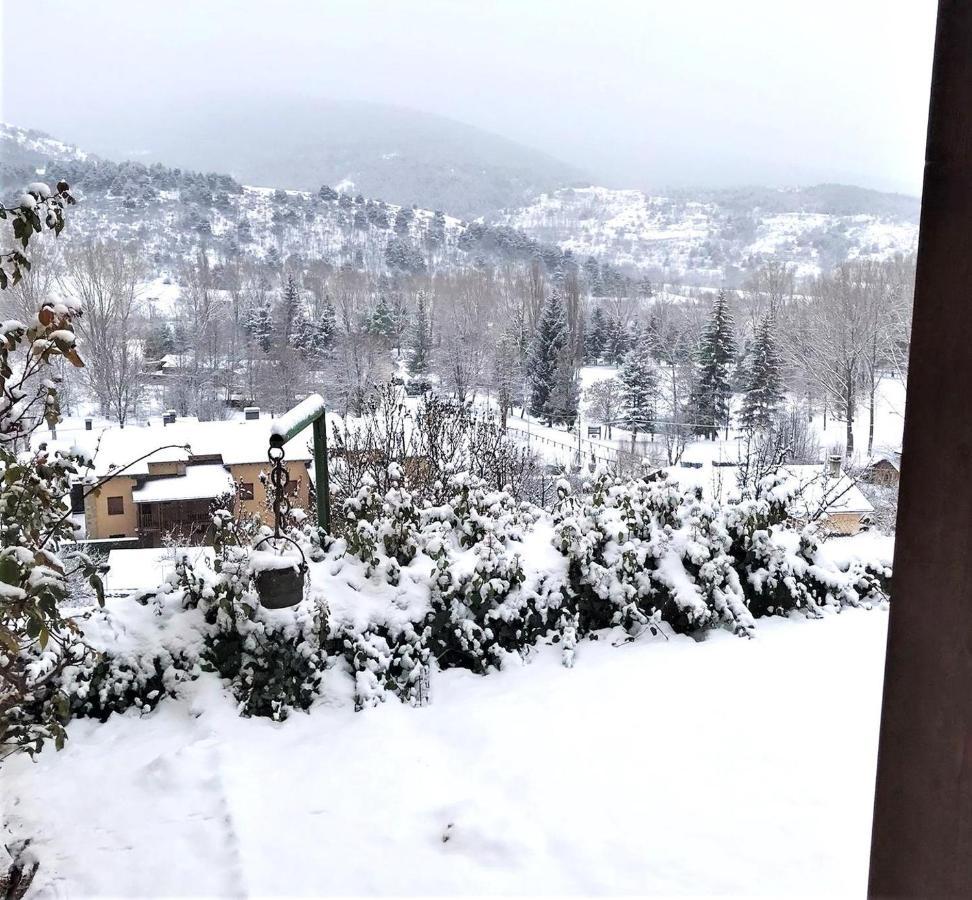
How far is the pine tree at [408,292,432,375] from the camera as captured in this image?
2433cm

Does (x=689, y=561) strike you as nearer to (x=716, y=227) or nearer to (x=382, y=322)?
(x=382, y=322)

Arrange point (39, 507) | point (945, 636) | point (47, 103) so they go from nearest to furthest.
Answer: point (945, 636) < point (39, 507) < point (47, 103)

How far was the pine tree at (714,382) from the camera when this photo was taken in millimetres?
22094

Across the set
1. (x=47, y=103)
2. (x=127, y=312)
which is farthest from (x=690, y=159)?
(x=127, y=312)

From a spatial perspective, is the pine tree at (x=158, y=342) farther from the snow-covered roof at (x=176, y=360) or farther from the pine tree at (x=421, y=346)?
the pine tree at (x=421, y=346)

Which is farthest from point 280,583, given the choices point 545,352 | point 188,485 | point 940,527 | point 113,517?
point 545,352

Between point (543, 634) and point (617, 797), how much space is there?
0.96 m

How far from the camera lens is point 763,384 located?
21016 millimetres

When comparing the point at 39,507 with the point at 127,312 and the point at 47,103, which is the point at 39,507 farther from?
the point at 47,103

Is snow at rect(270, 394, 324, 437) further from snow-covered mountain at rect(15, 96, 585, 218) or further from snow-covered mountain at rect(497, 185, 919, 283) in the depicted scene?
snow-covered mountain at rect(15, 96, 585, 218)

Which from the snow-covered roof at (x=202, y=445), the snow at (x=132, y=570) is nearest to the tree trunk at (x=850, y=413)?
the snow-covered roof at (x=202, y=445)

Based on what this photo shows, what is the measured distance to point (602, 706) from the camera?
7.59ft

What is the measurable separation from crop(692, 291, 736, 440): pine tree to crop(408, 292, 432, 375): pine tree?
8.33m

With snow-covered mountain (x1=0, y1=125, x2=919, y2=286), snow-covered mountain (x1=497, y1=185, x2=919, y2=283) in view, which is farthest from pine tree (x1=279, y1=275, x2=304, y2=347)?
snow-covered mountain (x1=497, y1=185, x2=919, y2=283)
